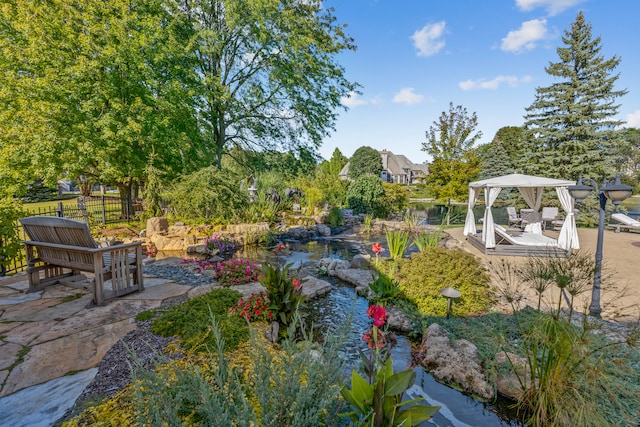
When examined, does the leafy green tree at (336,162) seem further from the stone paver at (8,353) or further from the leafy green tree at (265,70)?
the stone paver at (8,353)

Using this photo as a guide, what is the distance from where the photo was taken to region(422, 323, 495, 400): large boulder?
8.38ft

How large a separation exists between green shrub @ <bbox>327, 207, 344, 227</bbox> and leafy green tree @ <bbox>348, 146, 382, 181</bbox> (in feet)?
82.0

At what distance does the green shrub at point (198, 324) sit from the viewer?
8.68ft

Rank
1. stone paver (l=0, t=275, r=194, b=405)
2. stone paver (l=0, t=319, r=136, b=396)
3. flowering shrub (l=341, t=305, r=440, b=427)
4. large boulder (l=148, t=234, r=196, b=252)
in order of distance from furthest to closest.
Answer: large boulder (l=148, t=234, r=196, b=252) → stone paver (l=0, t=275, r=194, b=405) → stone paver (l=0, t=319, r=136, b=396) → flowering shrub (l=341, t=305, r=440, b=427)

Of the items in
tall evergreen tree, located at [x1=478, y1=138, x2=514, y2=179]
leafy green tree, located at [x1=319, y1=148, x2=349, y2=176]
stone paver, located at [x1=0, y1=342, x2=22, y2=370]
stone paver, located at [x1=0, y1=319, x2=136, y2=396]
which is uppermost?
leafy green tree, located at [x1=319, y1=148, x2=349, y2=176]

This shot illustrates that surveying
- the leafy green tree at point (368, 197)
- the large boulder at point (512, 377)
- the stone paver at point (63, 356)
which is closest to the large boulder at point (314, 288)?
the stone paver at point (63, 356)

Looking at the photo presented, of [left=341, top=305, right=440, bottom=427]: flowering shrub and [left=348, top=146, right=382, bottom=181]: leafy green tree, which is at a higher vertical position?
[left=348, top=146, right=382, bottom=181]: leafy green tree

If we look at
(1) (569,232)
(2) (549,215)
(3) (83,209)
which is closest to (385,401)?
(1) (569,232)

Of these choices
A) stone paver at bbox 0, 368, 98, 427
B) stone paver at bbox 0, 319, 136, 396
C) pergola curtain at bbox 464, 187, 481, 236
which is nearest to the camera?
stone paver at bbox 0, 368, 98, 427

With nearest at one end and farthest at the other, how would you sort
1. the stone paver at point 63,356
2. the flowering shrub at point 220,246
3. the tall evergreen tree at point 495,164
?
the stone paver at point 63,356
the flowering shrub at point 220,246
the tall evergreen tree at point 495,164

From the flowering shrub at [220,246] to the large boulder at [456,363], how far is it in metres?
5.57

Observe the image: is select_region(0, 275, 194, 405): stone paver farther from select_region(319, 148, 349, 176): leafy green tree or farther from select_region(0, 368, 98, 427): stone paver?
select_region(319, 148, 349, 176): leafy green tree

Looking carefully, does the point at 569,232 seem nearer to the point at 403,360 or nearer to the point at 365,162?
the point at 403,360

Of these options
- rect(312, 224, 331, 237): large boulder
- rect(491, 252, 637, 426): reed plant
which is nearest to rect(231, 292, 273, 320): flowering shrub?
rect(491, 252, 637, 426): reed plant
